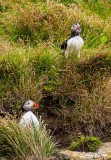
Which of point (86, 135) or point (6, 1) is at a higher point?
point (6, 1)

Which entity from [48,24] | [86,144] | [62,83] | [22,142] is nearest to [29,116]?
[22,142]

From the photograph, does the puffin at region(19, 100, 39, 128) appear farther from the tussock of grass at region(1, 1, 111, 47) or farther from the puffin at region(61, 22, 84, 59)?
the tussock of grass at region(1, 1, 111, 47)

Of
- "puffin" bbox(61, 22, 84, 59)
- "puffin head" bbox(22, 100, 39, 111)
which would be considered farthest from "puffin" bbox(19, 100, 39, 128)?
"puffin" bbox(61, 22, 84, 59)

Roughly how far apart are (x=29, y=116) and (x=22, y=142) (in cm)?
42

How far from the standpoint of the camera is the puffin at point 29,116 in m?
7.47

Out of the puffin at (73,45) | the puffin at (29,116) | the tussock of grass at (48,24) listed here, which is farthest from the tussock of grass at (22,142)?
the tussock of grass at (48,24)

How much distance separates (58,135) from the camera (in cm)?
827

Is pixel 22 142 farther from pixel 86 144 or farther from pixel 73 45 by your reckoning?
pixel 73 45

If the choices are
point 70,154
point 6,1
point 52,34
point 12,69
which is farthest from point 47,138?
point 6,1

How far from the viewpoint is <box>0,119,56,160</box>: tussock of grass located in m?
7.21

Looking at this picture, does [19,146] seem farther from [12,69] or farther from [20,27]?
[20,27]

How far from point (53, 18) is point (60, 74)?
2368 millimetres

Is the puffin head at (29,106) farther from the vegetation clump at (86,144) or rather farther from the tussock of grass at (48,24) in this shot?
the tussock of grass at (48,24)

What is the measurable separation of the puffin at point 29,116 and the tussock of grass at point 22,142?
0.30 ft
